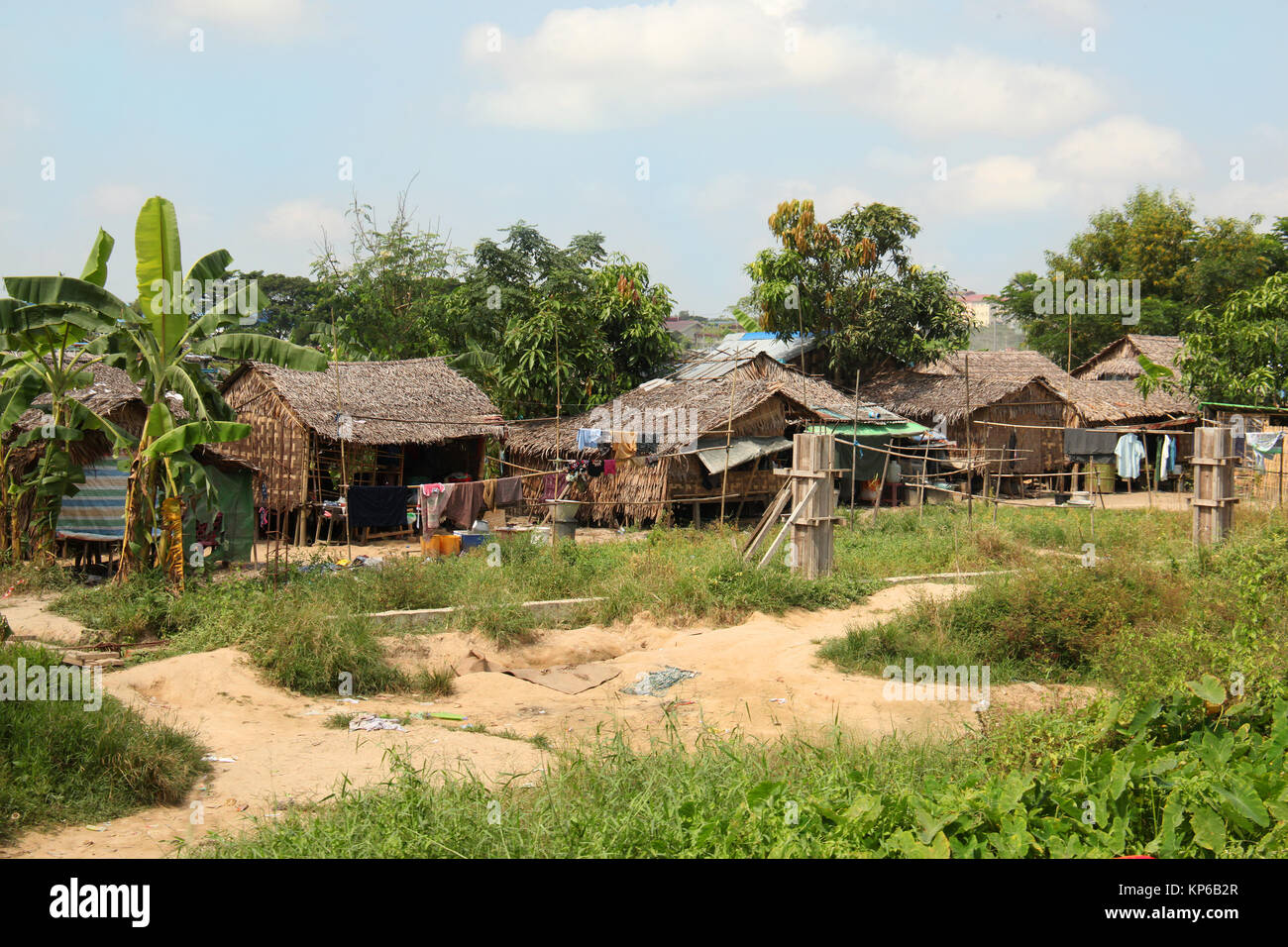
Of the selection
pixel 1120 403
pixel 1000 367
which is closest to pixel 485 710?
pixel 1120 403

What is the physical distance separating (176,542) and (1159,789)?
34.7ft

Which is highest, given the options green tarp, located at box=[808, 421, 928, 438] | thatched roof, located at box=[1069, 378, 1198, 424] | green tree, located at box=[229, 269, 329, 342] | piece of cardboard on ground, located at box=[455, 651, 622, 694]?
green tree, located at box=[229, 269, 329, 342]

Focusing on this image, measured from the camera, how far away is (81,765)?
590 cm

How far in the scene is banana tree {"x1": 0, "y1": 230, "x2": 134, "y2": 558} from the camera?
35.8ft

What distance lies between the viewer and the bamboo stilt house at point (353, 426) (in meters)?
18.2

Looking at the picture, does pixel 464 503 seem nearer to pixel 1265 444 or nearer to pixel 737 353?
pixel 737 353

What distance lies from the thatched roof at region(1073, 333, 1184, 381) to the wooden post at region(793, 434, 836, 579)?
22063 mm

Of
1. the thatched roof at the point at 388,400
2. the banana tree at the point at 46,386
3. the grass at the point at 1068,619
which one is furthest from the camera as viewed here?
the thatched roof at the point at 388,400

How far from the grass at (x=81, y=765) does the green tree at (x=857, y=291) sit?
2193cm

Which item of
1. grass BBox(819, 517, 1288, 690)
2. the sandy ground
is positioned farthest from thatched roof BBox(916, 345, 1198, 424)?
the sandy ground

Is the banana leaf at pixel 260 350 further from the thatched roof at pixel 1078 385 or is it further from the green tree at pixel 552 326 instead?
the thatched roof at pixel 1078 385

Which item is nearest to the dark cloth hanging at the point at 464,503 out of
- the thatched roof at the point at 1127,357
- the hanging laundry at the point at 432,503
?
the hanging laundry at the point at 432,503

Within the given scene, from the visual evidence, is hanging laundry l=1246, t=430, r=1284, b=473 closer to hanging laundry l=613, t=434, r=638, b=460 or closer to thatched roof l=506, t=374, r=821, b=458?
thatched roof l=506, t=374, r=821, b=458
